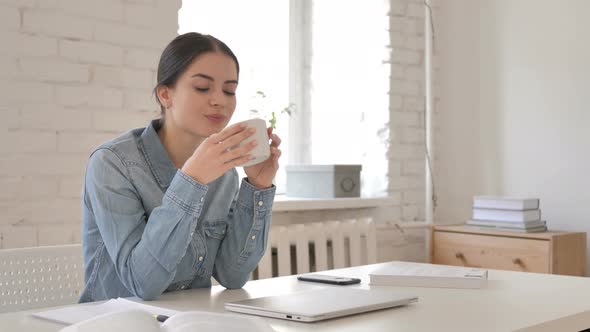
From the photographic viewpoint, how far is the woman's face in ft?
5.70

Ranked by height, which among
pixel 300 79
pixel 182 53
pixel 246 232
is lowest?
pixel 246 232

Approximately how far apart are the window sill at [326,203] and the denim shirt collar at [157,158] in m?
1.36

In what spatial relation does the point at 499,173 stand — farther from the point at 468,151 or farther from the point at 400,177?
the point at 400,177

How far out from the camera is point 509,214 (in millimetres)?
3189

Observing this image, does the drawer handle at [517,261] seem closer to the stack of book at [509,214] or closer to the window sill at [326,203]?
the stack of book at [509,214]

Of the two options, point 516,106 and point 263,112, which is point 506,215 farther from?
point 263,112

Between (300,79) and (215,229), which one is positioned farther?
(300,79)

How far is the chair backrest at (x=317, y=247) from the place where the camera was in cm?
297

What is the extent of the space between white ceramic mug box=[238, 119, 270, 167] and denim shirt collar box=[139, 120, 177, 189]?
0.20 m

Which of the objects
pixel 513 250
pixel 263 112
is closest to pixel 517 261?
pixel 513 250

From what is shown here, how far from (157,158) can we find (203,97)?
0.18 metres

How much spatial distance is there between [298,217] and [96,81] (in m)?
1.14

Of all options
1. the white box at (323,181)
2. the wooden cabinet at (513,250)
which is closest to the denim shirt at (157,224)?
the white box at (323,181)

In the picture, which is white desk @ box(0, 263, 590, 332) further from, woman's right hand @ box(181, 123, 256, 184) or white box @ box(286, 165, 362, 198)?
white box @ box(286, 165, 362, 198)
